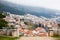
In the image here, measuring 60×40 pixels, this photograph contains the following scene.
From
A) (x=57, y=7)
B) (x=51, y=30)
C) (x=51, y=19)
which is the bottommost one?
(x=51, y=30)

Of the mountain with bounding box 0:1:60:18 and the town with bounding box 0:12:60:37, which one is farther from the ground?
the mountain with bounding box 0:1:60:18

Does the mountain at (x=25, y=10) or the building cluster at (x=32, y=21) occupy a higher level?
the mountain at (x=25, y=10)

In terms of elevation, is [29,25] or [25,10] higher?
[25,10]

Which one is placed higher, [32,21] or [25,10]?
[25,10]

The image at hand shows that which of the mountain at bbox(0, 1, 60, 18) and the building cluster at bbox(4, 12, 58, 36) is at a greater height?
the mountain at bbox(0, 1, 60, 18)

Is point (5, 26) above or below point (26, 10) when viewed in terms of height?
below

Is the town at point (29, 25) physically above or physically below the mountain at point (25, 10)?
below

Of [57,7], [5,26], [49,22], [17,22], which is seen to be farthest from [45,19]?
[5,26]

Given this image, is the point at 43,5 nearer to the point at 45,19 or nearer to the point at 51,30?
the point at 45,19
